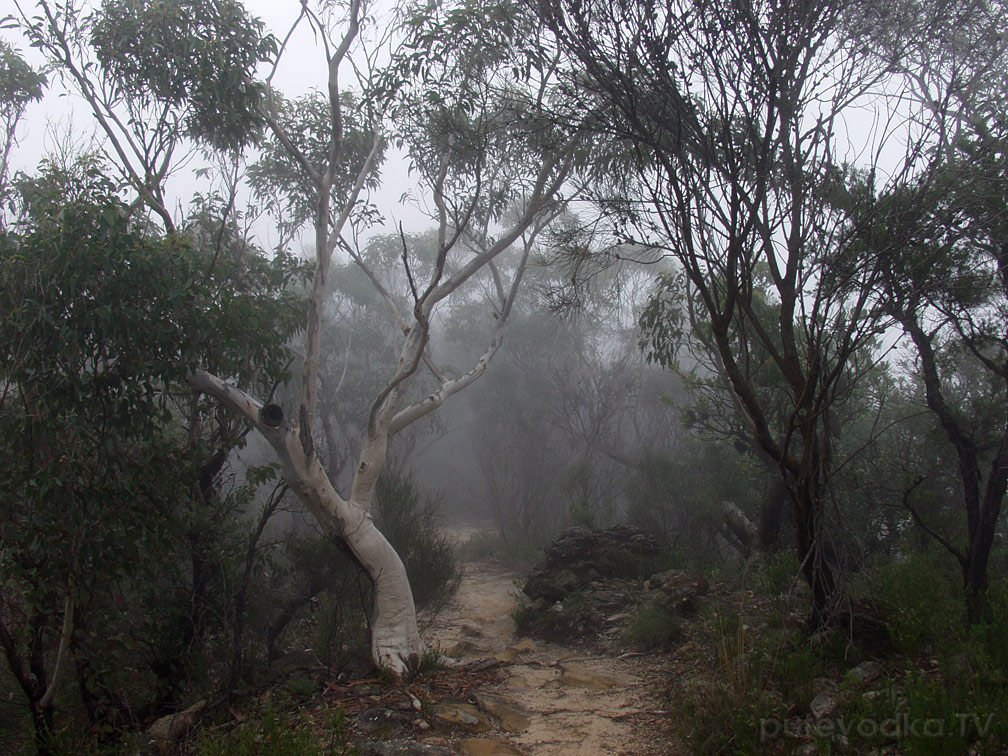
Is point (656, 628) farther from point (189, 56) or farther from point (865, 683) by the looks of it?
point (189, 56)

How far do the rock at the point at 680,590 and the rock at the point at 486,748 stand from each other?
2.93 metres

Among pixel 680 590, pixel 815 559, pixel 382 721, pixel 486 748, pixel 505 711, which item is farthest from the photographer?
pixel 680 590

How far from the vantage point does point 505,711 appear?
5.04 m

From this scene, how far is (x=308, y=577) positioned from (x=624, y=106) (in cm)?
577

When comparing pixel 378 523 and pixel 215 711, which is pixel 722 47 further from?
pixel 378 523

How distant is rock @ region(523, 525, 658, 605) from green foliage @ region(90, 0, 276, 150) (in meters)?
6.23

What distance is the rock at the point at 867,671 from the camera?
160 inches

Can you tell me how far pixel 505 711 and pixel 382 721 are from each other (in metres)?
0.95

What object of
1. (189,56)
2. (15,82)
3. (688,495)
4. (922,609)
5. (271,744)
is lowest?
(271,744)

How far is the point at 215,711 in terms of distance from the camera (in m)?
5.07

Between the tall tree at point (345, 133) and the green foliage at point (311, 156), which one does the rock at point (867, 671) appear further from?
the green foliage at point (311, 156)

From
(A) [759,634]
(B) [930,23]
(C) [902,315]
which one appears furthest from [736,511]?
(B) [930,23]

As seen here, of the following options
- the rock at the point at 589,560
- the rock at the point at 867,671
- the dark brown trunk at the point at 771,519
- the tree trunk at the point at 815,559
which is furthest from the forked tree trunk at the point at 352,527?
the dark brown trunk at the point at 771,519

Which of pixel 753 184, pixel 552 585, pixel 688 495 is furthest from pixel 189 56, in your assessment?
pixel 688 495
